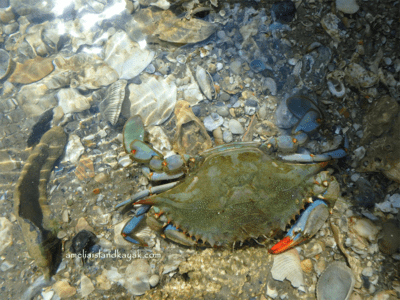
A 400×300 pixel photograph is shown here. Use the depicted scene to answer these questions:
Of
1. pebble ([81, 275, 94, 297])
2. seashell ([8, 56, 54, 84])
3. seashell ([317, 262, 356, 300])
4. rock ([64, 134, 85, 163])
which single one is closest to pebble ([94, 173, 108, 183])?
rock ([64, 134, 85, 163])

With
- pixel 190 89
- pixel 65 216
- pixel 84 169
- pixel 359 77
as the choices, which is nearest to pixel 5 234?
pixel 65 216

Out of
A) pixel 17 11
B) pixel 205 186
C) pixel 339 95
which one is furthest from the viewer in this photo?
pixel 17 11

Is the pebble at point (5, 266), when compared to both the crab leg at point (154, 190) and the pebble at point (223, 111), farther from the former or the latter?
the pebble at point (223, 111)

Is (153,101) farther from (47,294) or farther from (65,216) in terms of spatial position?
(47,294)

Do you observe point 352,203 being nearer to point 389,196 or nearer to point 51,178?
point 389,196

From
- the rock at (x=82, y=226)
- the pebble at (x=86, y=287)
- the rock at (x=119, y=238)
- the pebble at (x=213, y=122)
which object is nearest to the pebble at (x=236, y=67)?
the pebble at (x=213, y=122)

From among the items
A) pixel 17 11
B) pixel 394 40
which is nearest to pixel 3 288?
pixel 17 11
